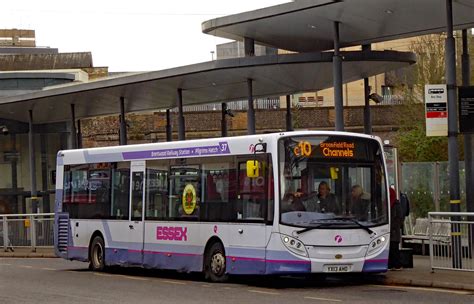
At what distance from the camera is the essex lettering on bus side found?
20734 mm

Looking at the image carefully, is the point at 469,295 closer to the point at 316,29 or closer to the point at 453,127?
the point at 453,127

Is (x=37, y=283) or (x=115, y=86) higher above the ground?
(x=115, y=86)

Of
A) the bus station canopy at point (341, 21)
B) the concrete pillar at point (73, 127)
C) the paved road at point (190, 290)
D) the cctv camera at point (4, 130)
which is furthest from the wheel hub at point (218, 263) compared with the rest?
the cctv camera at point (4, 130)

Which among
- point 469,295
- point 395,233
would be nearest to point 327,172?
point 395,233

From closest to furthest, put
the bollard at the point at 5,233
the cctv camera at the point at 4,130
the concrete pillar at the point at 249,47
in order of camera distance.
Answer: the concrete pillar at the point at 249,47
the bollard at the point at 5,233
the cctv camera at the point at 4,130

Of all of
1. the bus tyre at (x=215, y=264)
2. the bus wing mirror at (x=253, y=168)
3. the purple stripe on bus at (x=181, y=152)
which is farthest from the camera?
the purple stripe on bus at (x=181, y=152)

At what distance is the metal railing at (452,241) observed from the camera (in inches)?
736

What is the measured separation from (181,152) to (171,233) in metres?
1.72

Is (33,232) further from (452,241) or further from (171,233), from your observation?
(452,241)

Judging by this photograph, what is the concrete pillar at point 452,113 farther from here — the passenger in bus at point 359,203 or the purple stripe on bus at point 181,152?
the purple stripe on bus at point 181,152

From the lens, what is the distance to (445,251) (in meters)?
19.1

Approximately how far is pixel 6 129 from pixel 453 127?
24.9 meters

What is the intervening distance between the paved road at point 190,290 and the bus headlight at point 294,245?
2.27 ft

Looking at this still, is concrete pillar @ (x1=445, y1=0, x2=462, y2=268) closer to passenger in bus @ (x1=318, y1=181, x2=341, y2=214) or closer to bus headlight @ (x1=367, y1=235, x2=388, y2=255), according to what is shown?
bus headlight @ (x1=367, y1=235, x2=388, y2=255)
